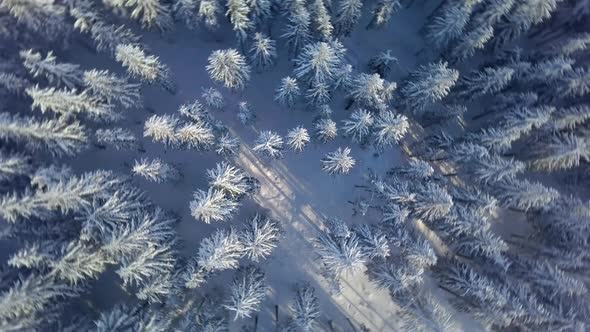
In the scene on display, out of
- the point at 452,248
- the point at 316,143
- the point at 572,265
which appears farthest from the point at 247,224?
the point at 572,265

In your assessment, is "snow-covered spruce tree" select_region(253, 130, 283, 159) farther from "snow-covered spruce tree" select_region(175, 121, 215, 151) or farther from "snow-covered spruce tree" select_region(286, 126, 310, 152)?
"snow-covered spruce tree" select_region(175, 121, 215, 151)

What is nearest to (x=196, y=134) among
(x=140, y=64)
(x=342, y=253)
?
(x=140, y=64)

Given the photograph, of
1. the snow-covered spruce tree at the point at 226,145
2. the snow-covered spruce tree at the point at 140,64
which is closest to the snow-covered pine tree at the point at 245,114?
the snow-covered spruce tree at the point at 226,145

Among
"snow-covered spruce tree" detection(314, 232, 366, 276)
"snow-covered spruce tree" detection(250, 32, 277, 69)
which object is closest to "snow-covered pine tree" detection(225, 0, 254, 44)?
"snow-covered spruce tree" detection(250, 32, 277, 69)

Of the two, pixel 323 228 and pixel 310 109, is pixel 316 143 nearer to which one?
pixel 310 109

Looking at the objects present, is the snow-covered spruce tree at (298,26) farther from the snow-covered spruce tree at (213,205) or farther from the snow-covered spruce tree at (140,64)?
the snow-covered spruce tree at (213,205)

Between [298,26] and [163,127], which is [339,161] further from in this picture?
[163,127]
